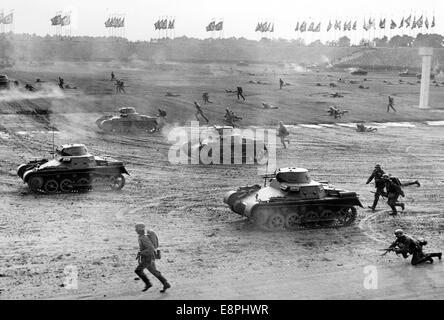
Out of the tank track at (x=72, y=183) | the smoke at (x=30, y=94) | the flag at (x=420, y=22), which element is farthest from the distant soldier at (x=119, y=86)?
the flag at (x=420, y=22)

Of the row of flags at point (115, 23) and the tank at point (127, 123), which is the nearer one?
the tank at point (127, 123)

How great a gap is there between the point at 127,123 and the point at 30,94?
684 inches

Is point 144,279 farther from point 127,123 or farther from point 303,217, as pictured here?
point 127,123

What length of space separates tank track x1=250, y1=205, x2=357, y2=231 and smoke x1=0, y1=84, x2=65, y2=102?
34890mm

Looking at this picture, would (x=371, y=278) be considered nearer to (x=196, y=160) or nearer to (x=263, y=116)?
(x=196, y=160)

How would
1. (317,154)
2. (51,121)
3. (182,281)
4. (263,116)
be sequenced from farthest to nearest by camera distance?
(263,116)
(51,121)
(317,154)
(182,281)

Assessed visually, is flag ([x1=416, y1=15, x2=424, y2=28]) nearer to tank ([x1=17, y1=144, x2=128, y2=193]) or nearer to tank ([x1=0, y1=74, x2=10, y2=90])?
tank ([x1=0, y1=74, x2=10, y2=90])

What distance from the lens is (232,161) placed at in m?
30.6

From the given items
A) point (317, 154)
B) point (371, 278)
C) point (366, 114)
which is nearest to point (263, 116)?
point (366, 114)

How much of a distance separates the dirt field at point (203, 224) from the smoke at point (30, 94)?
4.09 m

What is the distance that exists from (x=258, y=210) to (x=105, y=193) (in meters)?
7.03

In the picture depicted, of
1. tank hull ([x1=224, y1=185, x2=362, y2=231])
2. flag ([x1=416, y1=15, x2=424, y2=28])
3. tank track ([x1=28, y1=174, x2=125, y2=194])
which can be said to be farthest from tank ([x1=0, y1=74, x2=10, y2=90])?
flag ([x1=416, y1=15, x2=424, y2=28])

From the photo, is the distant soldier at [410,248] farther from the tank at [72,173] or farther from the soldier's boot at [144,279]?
the tank at [72,173]

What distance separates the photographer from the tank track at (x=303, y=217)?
1939 centimetres
